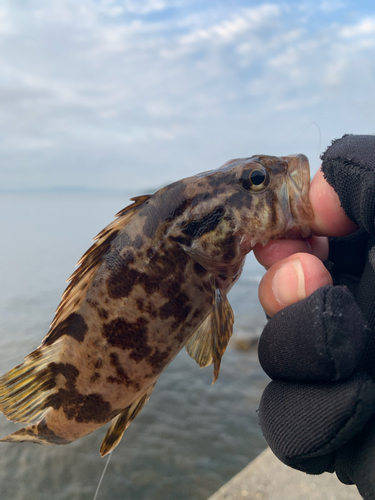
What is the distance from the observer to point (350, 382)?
1998mm

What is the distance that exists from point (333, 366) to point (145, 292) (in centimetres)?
131

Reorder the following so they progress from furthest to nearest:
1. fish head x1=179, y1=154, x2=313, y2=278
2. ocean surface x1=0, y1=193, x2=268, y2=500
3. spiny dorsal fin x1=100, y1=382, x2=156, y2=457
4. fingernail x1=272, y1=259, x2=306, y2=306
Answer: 1. ocean surface x1=0, y1=193, x2=268, y2=500
2. spiny dorsal fin x1=100, y1=382, x2=156, y2=457
3. fish head x1=179, y1=154, x2=313, y2=278
4. fingernail x1=272, y1=259, x2=306, y2=306

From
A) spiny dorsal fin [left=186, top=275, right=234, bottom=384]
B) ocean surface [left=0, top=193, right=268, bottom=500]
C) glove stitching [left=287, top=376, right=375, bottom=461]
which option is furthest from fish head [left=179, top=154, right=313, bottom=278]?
ocean surface [left=0, top=193, right=268, bottom=500]

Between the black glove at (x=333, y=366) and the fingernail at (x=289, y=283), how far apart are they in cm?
12

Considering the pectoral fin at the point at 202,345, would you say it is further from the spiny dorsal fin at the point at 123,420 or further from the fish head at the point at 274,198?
the fish head at the point at 274,198

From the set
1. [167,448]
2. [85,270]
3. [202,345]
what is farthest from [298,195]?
[167,448]

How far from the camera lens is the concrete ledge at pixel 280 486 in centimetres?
397

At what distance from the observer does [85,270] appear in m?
2.64

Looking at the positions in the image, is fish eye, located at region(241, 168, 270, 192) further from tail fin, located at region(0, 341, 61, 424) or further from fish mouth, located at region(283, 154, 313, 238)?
tail fin, located at region(0, 341, 61, 424)

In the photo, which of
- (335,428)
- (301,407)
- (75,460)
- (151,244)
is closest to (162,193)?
(151,244)

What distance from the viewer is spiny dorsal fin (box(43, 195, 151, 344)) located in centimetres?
261

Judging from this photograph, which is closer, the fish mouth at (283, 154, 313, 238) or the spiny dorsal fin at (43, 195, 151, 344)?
the fish mouth at (283, 154, 313, 238)

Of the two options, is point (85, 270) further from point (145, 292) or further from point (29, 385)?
point (29, 385)

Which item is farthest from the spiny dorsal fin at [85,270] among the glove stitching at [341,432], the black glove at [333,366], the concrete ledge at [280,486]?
the concrete ledge at [280,486]
